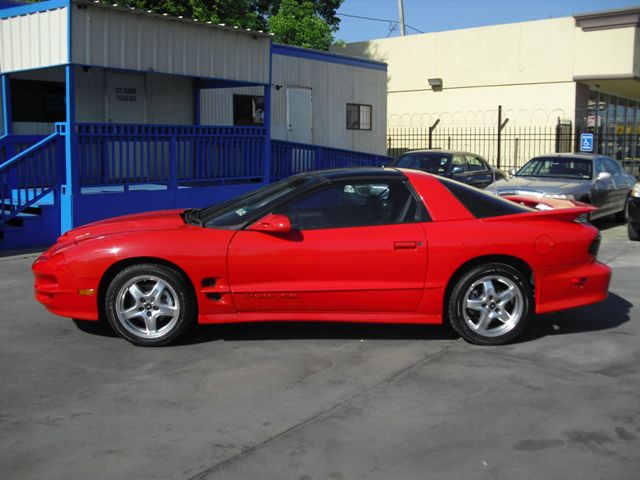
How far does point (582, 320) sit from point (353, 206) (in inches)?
99.0

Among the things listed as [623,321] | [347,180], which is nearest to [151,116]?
[347,180]

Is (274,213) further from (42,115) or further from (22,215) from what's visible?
(42,115)

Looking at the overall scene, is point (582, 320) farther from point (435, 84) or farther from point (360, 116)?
point (435, 84)

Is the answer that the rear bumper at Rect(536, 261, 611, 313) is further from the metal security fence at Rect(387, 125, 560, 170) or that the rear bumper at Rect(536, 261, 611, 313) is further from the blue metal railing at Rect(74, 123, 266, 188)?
the metal security fence at Rect(387, 125, 560, 170)

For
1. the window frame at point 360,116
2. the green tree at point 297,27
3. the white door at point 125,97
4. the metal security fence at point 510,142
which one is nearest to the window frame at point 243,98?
the white door at point 125,97

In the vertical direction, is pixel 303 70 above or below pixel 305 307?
above

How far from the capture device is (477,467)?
3730 millimetres

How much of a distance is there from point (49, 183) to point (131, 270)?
242 inches

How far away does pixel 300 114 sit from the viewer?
59.6 ft

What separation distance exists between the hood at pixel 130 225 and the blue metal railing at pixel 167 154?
17.0ft

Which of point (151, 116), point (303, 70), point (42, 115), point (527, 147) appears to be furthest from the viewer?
point (527, 147)

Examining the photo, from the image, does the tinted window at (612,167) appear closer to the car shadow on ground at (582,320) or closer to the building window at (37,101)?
the car shadow on ground at (582,320)

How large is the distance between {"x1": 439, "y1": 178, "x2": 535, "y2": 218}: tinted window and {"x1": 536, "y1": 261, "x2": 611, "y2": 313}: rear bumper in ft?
1.96

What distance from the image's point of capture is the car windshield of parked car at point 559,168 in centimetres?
1316
